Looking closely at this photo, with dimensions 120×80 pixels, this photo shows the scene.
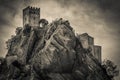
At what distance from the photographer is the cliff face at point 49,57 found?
149 metres

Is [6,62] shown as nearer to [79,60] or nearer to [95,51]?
[79,60]

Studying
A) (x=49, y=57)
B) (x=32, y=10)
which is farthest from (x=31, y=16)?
(x=49, y=57)

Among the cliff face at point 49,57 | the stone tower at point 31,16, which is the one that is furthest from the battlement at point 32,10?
the cliff face at point 49,57

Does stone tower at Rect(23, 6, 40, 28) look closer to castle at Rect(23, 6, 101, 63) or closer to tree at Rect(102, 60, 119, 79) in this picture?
castle at Rect(23, 6, 101, 63)

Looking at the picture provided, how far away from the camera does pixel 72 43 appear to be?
15750cm

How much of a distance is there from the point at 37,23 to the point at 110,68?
3689 centimetres

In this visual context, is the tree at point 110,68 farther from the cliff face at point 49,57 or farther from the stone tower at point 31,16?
the stone tower at point 31,16

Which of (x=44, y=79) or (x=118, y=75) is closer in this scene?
(x=44, y=79)

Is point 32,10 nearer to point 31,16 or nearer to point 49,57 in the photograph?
point 31,16

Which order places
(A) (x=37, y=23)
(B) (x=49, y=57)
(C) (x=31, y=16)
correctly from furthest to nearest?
1. (C) (x=31, y=16)
2. (A) (x=37, y=23)
3. (B) (x=49, y=57)

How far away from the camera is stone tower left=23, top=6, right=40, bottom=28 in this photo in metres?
177

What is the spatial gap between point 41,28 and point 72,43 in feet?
55.6

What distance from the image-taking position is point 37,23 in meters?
176

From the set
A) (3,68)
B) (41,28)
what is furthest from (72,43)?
(3,68)
